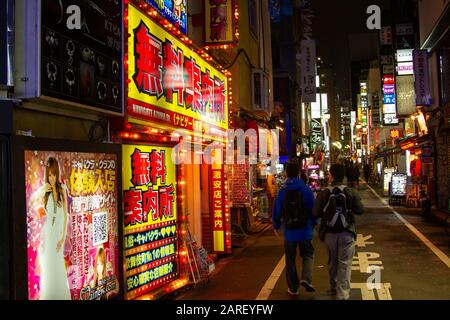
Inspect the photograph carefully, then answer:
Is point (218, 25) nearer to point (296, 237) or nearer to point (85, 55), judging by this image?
point (296, 237)

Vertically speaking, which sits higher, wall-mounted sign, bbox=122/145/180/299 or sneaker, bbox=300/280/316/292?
wall-mounted sign, bbox=122/145/180/299

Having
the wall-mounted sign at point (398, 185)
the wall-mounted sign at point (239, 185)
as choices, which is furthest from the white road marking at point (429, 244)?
the wall-mounted sign at point (398, 185)

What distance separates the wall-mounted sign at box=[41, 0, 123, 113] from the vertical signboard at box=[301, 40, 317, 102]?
3218 cm

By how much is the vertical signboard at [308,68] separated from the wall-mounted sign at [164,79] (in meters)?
27.0

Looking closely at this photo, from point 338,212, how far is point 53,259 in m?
4.28

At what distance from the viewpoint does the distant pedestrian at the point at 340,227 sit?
7.76 m

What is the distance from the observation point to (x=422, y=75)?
23562 millimetres

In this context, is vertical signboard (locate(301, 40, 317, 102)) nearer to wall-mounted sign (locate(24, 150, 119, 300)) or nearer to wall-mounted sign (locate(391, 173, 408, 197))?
wall-mounted sign (locate(391, 173, 408, 197))

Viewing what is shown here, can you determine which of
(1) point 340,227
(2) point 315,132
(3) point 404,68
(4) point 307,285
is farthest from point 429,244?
(2) point 315,132

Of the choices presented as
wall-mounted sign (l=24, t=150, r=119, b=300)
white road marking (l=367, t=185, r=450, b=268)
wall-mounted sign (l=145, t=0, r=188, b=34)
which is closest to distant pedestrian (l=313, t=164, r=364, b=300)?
wall-mounted sign (l=24, t=150, r=119, b=300)

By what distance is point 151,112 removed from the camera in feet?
26.1

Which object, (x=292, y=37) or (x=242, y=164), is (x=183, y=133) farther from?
(x=292, y=37)

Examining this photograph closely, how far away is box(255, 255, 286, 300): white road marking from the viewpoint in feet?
28.8
